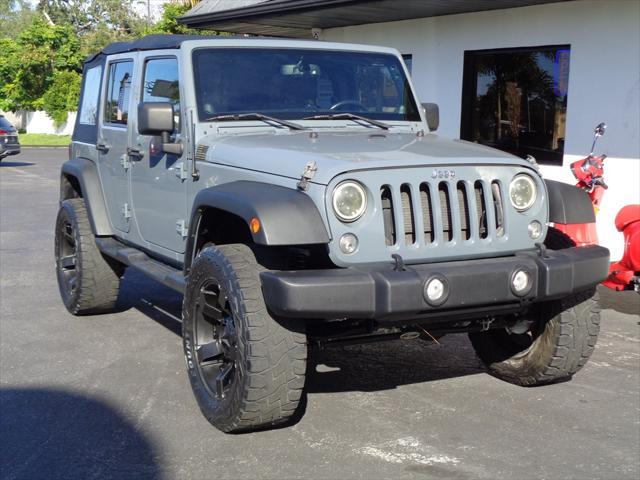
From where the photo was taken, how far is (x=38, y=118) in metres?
41.3

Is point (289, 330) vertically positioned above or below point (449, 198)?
below

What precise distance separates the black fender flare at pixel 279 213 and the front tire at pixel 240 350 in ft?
1.02

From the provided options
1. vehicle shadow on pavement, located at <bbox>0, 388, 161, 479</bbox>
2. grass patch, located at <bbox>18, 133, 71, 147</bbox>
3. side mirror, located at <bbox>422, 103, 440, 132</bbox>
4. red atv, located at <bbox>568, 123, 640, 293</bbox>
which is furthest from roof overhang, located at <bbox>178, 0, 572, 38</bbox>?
grass patch, located at <bbox>18, 133, 71, 147</bbox>

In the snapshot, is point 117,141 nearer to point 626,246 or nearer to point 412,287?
point 412,287

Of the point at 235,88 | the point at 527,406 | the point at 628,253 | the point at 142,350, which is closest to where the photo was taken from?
the point at 527,406

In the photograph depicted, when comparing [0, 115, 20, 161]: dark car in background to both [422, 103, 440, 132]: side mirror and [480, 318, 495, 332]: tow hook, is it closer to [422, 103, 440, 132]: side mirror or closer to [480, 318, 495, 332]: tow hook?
[422, 103, 440, 132]: side mirror

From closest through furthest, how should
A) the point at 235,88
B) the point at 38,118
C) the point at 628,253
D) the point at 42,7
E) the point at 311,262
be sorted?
the point at 311,262 < the point at 235,88 < the point at 628,253 < the point at 38,118 < the point at 42,7

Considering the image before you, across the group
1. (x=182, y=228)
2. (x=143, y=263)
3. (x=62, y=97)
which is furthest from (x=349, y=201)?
(x=62, y=97)

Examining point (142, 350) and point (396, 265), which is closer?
point (396, 265)

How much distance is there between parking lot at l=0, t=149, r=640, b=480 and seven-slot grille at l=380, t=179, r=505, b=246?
1065mm

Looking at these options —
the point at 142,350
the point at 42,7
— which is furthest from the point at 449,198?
the point at 42,7

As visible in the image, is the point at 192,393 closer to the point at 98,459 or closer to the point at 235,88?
the point at 98,459

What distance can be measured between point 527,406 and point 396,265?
1.54 meters

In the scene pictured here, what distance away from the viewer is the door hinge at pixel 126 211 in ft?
20.0
